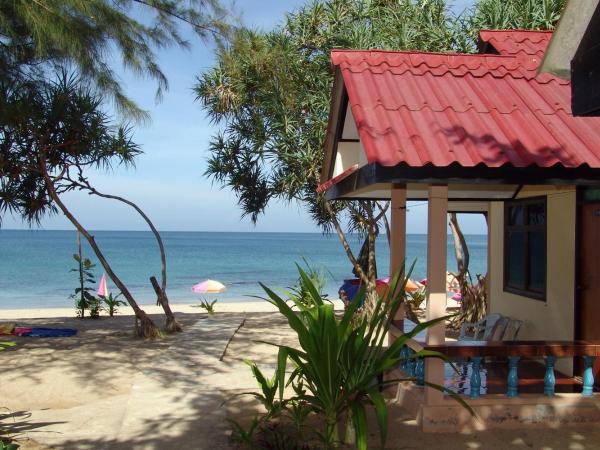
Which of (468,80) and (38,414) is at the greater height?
(468,80)

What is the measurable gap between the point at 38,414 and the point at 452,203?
5727 millimetres

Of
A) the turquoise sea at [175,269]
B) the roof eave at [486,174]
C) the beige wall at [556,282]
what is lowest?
the turquoise sea at [175,269]

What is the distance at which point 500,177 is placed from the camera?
454 cm

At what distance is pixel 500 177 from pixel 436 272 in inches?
36.6

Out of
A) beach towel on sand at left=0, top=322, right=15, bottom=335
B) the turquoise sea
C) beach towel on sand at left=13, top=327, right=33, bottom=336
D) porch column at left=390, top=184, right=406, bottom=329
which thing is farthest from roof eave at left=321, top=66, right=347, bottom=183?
the turquoise sea

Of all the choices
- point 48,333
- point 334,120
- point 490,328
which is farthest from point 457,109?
point 48,333

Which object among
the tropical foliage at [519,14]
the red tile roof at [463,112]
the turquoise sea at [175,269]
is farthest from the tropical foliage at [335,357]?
the turquoise sea at [175,269]

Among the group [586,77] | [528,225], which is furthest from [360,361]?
[528,225]

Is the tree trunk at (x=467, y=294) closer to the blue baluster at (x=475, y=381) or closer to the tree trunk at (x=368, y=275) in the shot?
the tree trunk at (x=368, y=275)

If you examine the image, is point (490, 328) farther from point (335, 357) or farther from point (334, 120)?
point (335, 357)

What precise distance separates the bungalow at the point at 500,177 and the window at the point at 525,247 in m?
0.03

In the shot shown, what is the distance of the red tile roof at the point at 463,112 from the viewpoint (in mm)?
4605

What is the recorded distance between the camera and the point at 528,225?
722 cm

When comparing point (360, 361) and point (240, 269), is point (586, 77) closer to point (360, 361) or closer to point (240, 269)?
point (360, 361)
